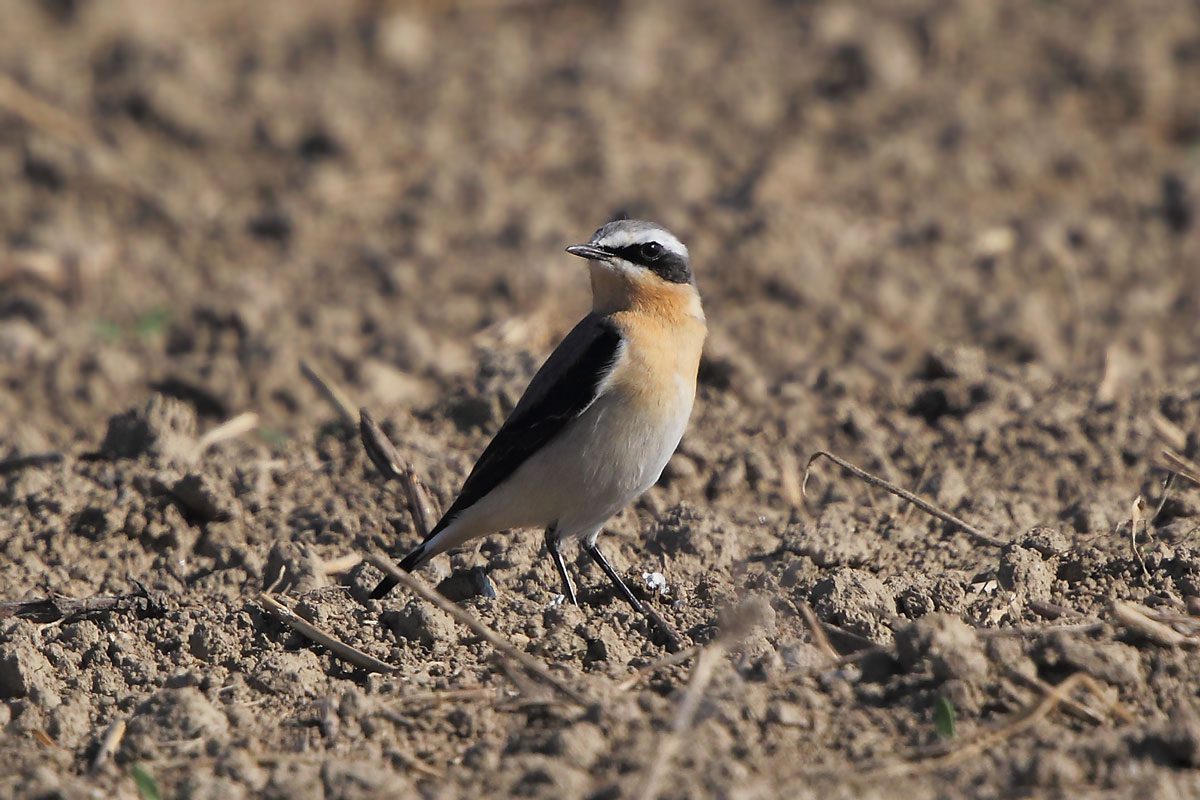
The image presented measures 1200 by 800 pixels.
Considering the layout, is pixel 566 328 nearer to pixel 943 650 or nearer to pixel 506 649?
pixel 506 649

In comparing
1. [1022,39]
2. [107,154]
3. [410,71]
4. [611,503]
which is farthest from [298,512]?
[1022,39]

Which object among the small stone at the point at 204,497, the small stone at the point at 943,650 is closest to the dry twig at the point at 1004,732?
the small stone at the point at 943,650

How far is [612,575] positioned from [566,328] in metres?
4.11

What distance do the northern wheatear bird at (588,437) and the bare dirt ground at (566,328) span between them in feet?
0.92

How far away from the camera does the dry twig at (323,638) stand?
6145 millimetres

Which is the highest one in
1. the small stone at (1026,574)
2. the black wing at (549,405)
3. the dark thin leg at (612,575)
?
the black wing at (549,405)

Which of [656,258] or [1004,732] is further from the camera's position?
[656,258]

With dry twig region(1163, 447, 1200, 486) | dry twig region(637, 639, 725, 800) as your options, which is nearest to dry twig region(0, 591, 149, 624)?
dry twig region(637, 639, 725, 800)

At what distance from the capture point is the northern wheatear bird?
6.90 metres

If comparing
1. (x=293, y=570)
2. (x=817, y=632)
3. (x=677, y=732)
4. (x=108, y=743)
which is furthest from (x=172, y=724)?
(x=817, y=632)

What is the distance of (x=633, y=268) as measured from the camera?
287 inches

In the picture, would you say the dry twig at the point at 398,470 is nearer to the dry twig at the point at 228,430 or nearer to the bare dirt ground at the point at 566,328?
the bare dirt ground at the point at 566,328

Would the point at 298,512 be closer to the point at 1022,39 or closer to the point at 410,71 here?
the point at 410,71

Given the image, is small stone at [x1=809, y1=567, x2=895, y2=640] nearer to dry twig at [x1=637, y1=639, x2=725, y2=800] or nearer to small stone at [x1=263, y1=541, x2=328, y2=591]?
dry twig at [x1=637, y1=639, x2=725, y2=800]
